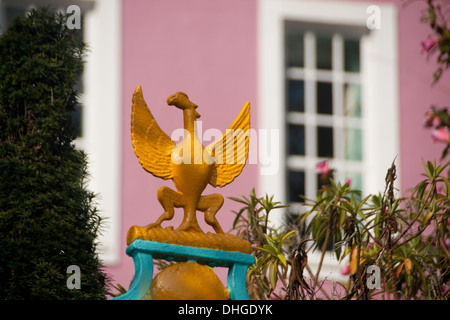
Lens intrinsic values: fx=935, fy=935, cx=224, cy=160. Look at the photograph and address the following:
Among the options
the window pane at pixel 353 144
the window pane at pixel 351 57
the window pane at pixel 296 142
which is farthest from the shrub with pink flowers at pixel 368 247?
the window pane at pixel 351 57

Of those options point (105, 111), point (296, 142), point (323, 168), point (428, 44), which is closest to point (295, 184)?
point (296, 142)

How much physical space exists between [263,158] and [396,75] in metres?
1.83

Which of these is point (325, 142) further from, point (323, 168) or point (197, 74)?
point (323, 168)

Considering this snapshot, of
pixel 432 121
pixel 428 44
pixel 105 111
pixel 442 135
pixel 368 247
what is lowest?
pixel 368 247

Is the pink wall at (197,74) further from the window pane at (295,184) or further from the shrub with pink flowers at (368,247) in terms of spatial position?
the shrub with pink flowers at (368,247)

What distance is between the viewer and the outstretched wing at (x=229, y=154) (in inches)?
195

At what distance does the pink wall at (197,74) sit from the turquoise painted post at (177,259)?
3.81m

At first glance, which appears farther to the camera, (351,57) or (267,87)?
(351,57)

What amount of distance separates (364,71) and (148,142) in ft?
17.9

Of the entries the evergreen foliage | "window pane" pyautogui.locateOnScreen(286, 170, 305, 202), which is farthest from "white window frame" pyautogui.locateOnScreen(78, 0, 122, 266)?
the evergreen foliage

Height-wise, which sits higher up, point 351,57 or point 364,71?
point 351,57

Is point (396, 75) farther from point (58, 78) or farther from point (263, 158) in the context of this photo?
point (58, 78)

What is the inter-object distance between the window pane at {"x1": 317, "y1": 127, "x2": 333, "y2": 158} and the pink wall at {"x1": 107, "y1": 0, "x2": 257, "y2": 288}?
32.1 inches

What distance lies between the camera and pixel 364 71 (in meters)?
9.88
